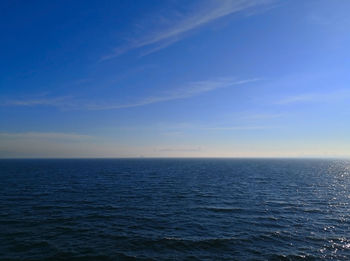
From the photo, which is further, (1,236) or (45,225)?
(45,225)

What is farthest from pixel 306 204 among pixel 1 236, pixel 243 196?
pixel 1 236

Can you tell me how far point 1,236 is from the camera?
88.9ft

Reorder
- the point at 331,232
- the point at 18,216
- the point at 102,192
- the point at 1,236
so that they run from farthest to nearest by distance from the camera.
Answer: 1. the point at 102,192
2. the point at 18,216
3. the point at 331,232
4. the point at 1,236

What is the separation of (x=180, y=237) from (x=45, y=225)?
1968 cm

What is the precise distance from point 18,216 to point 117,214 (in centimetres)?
1583

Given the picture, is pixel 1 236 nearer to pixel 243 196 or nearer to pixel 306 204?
pixel 243 196

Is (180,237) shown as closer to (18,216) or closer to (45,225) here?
(45,225)

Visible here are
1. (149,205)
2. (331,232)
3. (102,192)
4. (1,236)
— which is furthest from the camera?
(102,192)

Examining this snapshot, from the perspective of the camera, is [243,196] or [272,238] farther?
[243,196]

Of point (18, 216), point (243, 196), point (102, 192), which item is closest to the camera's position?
point (18, 216)

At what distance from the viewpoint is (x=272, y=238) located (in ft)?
92.0

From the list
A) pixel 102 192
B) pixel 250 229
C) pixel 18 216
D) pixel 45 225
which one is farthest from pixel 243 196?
pixel 18 216

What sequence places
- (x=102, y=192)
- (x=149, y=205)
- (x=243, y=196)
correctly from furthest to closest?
(x=102, y=192) → (x=243, y=196) → (x=149, y=205)

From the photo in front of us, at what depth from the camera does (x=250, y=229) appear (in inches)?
1222
